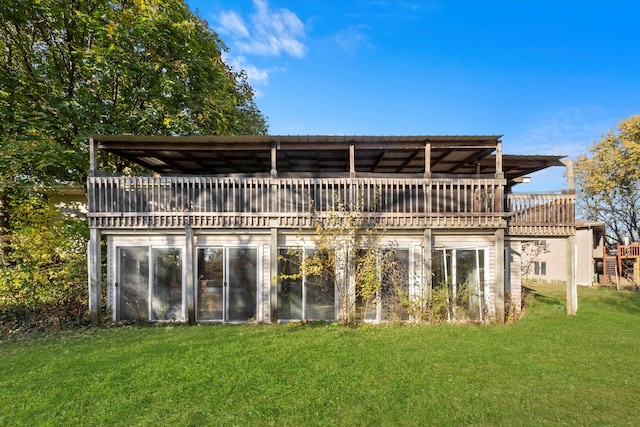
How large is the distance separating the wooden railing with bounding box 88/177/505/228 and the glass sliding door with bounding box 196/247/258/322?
90cm

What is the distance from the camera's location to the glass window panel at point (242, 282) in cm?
856

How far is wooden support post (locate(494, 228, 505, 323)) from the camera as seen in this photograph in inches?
328

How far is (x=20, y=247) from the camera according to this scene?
8812 mm

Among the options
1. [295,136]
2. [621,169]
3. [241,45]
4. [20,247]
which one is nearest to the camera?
[295,136]

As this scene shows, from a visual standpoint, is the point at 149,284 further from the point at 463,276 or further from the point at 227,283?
the point at 463,276

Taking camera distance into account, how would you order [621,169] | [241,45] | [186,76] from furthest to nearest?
[621,169]
[241,45]
[186,76]

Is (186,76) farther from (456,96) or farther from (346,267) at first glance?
(456,96)

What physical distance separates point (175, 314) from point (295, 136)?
5930 millimetres

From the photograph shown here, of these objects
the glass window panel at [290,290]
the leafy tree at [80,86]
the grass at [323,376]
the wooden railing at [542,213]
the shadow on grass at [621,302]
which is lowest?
the shadow on grass at [621,302]

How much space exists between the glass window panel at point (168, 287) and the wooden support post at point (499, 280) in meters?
8.67

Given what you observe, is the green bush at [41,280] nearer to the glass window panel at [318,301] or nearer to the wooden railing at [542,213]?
the glass window panel at [318,301]

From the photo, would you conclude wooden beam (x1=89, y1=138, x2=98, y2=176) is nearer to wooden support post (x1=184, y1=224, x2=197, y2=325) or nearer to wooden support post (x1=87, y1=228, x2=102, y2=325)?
wooden support post (x1=87, y1=228, x2=102, y2=325)

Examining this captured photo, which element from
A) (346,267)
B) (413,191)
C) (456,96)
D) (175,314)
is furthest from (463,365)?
(456,96)

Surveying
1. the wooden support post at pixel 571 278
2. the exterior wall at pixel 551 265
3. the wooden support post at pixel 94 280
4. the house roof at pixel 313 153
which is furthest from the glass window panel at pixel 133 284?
the exterior wall at pixel 551 265
